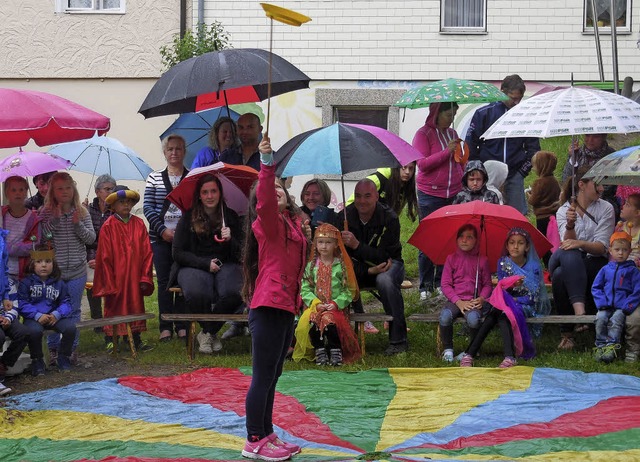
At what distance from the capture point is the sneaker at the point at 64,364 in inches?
390

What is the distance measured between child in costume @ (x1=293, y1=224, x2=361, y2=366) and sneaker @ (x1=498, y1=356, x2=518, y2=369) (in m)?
1.28

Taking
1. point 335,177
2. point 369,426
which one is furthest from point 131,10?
point 369,426

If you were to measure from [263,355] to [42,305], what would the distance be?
3616 mm

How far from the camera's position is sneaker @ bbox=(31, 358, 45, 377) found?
9.64 m

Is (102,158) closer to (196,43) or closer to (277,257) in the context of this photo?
(196,43)

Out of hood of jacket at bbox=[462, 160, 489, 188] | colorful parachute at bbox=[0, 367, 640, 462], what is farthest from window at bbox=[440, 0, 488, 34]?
colorful parachute at bbox=[0, 367, 640, 462]

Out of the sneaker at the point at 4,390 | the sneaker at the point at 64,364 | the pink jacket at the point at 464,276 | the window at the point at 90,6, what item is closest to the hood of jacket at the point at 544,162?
the pink jacket at the point at 464,276

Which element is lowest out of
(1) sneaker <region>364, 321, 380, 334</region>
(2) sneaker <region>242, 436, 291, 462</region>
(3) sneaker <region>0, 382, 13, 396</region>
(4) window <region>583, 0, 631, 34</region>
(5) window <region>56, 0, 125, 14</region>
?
(2) sneaker <region>242, 436, 291, 462</region>

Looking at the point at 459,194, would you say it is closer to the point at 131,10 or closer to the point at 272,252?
the point at 272,252

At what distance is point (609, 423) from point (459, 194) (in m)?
3.89

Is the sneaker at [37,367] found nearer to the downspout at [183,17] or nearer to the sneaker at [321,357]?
the sneaker at [321,357]

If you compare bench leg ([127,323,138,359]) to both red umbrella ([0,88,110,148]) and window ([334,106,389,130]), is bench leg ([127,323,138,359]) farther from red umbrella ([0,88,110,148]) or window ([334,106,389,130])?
window ([334,106,389,130])

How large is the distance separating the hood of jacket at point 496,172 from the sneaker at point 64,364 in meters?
4.74

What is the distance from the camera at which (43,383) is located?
9.38 m
